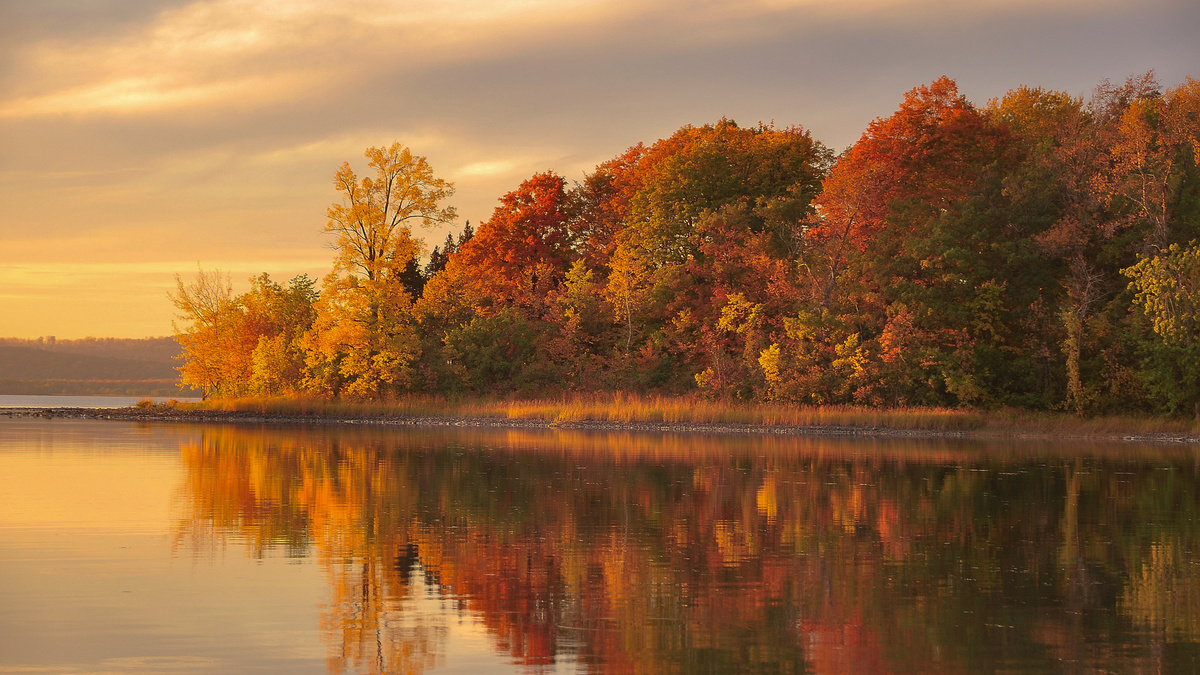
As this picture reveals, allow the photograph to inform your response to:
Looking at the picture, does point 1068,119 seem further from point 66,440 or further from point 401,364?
point 66,440

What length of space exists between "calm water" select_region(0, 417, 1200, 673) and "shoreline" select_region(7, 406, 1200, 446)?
2135 centimetres

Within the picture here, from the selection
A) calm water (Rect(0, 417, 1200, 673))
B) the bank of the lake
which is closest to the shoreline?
the bank of the lake

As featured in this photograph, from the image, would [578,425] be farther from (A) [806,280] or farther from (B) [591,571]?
(B) [591,571]

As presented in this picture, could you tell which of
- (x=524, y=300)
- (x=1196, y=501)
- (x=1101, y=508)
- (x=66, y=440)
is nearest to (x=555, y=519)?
(x=1101, y=508)

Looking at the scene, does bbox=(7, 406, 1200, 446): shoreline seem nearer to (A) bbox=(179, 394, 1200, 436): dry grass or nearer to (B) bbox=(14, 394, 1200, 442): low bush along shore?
(B) bbox=(14, 394, 1200, 442): low bush along shore

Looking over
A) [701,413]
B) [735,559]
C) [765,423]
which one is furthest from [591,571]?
[701,413]

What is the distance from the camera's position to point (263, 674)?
8.87m

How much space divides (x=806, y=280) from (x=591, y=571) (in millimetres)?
48003

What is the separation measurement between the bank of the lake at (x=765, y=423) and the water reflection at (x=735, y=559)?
20241 mm

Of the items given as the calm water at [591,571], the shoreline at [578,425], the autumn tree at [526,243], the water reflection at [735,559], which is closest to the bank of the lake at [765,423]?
the shoreline at [578,425]

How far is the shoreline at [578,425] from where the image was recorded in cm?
4891

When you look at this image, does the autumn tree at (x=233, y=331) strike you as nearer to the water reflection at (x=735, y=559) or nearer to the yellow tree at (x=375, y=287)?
the yellow tree at (x=375, y=287)

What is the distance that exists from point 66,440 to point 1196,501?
1410 inches

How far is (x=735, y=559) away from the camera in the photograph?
14.6m
